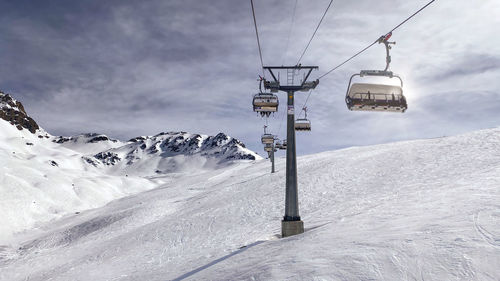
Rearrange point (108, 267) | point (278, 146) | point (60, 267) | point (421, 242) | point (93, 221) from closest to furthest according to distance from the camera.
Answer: point (421, 242) < point (108, 267) < point (60, 267) < point (93, 221) < point (278, 146)

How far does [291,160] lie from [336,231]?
308cm

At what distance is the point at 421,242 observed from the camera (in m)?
6.52

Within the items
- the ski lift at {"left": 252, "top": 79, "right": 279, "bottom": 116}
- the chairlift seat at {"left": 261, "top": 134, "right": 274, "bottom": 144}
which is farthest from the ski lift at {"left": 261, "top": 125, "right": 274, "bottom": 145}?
the ski lift at {"left": 252, "top": 79, "right": 279, "bottom": 116}

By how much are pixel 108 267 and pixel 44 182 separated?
72.8 meters

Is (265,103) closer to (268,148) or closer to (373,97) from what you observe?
(373,97)

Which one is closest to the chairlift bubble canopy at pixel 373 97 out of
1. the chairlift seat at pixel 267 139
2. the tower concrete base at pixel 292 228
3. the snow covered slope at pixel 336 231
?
the snow covered slope at pixel 336 231

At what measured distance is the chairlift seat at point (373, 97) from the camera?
434 inches

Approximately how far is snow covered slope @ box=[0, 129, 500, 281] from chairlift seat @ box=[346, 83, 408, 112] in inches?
142

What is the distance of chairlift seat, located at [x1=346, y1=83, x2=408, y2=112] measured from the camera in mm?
11016

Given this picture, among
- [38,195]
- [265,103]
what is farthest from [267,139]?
[38,195]

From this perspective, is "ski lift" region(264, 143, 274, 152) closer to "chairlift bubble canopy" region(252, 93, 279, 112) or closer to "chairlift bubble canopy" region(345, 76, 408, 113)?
"chairlift bubble canopy" region(252, 93, 279, 112)

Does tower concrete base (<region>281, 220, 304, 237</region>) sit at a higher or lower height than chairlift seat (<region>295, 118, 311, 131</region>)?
lower

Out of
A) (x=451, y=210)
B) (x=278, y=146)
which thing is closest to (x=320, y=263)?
(x=451, y=210)

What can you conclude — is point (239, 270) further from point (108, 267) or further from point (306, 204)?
point (306, 204)
